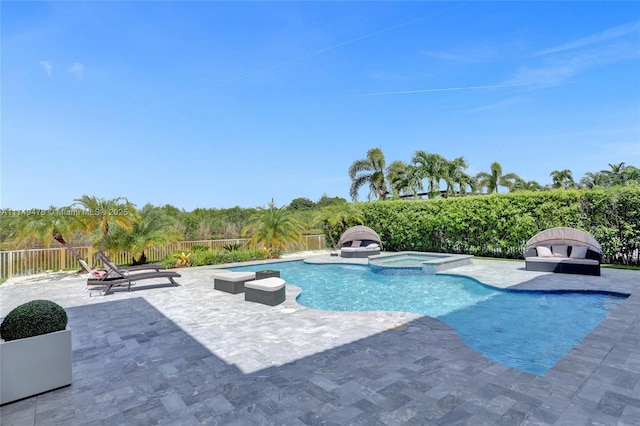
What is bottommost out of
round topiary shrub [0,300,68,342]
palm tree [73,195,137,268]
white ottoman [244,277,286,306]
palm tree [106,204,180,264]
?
white ottoman [244,277,286,306]

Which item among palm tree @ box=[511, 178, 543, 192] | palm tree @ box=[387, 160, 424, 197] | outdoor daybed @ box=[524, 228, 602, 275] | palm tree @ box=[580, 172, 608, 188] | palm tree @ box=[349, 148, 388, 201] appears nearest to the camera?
outdoor daybed @ box=[524, 228, 602, 275]

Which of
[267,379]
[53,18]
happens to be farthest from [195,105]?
[267,379]

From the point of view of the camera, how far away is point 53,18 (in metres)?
8.91

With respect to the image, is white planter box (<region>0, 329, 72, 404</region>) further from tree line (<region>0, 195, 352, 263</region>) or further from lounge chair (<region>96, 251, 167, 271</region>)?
tree line (<region>0, 195, 352, 263</region>)

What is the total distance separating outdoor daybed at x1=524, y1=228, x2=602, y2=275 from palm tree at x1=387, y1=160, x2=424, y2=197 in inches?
455

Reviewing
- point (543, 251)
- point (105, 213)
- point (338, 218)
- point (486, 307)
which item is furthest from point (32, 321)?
point (338, 218)

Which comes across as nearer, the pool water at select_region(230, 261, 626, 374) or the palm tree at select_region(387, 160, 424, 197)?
the pool water at select_region(230, 261, 626, 374)

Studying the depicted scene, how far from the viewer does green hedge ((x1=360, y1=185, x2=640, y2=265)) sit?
12031 mm

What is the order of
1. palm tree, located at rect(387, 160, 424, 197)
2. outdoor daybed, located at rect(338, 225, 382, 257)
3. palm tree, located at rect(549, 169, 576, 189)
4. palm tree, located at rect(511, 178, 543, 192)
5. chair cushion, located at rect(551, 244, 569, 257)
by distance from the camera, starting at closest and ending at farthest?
1. chair cushion, located at rect(551, 244, 569, 257)
2. outdoor daybed, located at rect(338, 225, 382, 257)
3. palm tree, located at rect(387, 160, 424, 197)
4. palm tree, located at rect(511, 178, 543, 192)
5. palm tree, located at rect(549, 169, 576, 189)

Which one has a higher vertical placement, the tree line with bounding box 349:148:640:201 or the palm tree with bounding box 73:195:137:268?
the tree line with bounding box 349:148:640:201

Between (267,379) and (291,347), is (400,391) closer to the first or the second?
(267,379)

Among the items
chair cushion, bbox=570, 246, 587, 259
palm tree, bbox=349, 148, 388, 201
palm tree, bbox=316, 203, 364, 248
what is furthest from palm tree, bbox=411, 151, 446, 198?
chair cushion, bbox=570, 246, 587, 259

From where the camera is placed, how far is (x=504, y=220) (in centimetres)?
1479

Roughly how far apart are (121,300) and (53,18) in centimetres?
783
